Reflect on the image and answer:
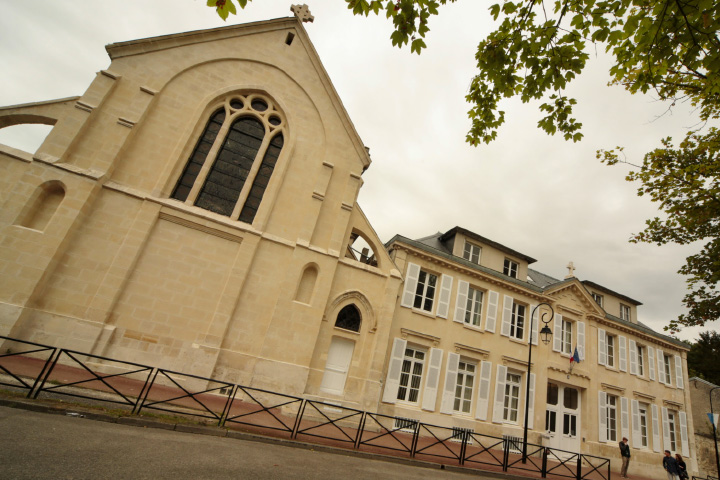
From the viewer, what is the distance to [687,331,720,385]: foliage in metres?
26.5

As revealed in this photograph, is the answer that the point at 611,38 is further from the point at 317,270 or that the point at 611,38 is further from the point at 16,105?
the point at 16,105

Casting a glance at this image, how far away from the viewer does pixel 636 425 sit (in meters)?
17.1

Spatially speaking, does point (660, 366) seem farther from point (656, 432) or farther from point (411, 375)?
point (411, 375)

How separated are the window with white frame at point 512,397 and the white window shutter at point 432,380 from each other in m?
3.87

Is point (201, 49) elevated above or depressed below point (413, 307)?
above

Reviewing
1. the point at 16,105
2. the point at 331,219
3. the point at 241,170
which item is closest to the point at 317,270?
the point at 331,219

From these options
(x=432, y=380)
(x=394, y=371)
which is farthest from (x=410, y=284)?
(x=432, y=380)

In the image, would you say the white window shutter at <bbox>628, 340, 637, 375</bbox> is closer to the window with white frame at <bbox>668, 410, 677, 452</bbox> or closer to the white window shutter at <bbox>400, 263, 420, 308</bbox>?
the window with white frame at <bbox>668, 410, 677, 452</bbox>

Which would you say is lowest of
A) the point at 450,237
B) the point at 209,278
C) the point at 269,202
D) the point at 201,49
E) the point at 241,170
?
the point at 209,278

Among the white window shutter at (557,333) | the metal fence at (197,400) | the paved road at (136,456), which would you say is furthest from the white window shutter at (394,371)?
the white window shutter at (557,333)

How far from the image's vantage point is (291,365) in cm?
1044

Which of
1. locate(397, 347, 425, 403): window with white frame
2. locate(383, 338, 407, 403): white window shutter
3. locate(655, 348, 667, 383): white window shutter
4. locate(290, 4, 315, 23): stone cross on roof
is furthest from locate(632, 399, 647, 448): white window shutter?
locate(290, 4, 315, 23): stone cross on roof

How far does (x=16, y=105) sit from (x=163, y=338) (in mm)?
7956

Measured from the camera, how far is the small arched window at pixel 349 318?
11883 millimetres
